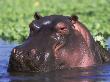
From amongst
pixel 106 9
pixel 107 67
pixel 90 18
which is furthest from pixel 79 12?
pixel 107 67

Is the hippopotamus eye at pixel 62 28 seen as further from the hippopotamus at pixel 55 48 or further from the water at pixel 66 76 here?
the water at pixel 66 76

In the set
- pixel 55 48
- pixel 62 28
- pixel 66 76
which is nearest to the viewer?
pixel 66 76

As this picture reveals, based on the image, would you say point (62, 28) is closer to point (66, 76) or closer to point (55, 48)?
point (55, 48)

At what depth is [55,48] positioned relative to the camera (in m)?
9.02

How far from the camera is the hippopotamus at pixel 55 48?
8664 mm

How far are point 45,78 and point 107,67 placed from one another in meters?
1.42

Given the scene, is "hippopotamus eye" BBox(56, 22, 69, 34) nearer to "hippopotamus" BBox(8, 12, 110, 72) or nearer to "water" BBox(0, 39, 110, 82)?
"hippopotamus" BBox(8, 12, 110, 72)

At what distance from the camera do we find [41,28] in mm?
9281

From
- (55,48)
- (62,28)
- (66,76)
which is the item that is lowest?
(66,76)

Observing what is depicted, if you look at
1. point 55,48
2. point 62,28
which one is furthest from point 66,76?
point 62,28

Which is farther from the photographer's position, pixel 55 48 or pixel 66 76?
pixel 55 48

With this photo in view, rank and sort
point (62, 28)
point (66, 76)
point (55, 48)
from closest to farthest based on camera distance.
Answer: point (66, 76) → point (55, 48) → point (62, 28)

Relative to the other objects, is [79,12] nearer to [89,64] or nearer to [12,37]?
[12,37]

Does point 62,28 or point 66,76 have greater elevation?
point 62,28
